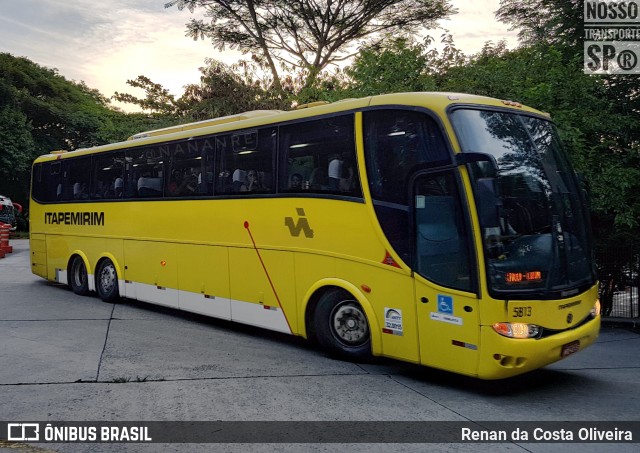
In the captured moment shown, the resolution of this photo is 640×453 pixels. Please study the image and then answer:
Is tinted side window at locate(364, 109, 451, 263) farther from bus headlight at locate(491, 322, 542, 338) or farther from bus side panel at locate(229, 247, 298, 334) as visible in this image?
bus side panel at locate(229, 247, 298, 334)

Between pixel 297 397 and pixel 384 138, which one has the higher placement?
pixel 384 138

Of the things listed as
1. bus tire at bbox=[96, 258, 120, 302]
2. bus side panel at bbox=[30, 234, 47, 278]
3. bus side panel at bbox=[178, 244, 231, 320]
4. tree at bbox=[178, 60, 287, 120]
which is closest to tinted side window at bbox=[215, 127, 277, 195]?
bus side panel at bbox=[178, 244, 231, 320]

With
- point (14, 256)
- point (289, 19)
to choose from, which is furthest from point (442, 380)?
point (289, 19)

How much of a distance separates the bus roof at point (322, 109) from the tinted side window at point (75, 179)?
2.46 ft

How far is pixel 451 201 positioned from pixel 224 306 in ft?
15.0

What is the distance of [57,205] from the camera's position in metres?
14.1

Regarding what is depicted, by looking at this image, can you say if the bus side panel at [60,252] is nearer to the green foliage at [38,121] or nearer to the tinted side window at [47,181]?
the tinted side window at [47,181]

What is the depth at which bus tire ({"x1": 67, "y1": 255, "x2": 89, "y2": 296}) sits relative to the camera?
13.4 meters

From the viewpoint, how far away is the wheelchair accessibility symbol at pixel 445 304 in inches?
249

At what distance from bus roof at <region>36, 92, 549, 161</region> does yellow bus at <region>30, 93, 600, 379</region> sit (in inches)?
1.3

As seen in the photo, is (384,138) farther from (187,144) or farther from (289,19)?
(289,19)

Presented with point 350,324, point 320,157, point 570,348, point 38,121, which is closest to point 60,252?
point 320,157

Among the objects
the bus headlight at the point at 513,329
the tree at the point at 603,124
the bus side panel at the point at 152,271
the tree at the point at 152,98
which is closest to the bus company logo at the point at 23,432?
the bus headlight at the point at 513,329

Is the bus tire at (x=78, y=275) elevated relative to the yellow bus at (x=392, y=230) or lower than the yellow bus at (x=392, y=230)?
lower
